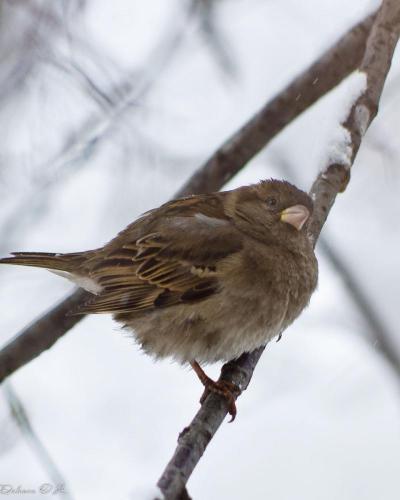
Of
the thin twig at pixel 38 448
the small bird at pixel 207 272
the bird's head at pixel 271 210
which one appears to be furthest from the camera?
the bird's head at pixel 271 210

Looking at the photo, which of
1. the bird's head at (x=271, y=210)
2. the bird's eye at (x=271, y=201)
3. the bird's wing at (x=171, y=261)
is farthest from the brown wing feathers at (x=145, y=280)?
the bird's eye at (x=271, y=201)

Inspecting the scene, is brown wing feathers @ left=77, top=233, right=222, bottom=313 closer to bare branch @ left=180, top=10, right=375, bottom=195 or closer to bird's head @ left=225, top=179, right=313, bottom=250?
bird's head @ left=225, top=179, right=313, bottom=250

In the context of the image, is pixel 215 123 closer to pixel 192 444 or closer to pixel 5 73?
pixel 5 73

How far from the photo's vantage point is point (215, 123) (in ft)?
23.9

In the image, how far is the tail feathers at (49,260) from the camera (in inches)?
193

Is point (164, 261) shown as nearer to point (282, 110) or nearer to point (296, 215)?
point (296, 215)

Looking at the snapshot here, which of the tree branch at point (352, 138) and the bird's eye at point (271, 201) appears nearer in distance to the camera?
the tree branch at point (352, 138)

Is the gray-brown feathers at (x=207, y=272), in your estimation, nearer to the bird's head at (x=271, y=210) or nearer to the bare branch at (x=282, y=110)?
the bird's head at (x=271, y=210)

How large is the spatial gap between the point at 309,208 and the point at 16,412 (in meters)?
1.65

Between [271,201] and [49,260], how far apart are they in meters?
1.23

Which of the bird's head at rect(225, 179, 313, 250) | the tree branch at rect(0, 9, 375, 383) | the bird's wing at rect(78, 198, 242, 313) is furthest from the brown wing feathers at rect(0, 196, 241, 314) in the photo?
the tree branch at rect(0, 9, 375, 383)

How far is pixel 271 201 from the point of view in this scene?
476 cm

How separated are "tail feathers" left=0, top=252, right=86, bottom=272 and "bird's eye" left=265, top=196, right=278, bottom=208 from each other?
1.04m

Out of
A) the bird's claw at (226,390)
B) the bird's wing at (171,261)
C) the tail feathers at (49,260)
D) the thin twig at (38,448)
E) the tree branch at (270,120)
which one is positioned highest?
the tree branch at (270,120)
